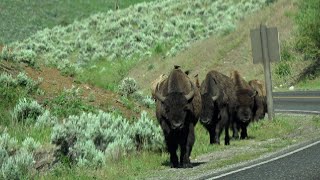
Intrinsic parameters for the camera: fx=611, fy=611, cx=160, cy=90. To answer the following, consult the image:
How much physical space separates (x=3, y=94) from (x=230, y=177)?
778cm

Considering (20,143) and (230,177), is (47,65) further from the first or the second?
(230,177)

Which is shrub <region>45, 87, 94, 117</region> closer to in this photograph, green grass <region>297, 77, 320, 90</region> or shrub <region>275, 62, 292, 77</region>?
green grass <region>297, 77, 320, 90</region>

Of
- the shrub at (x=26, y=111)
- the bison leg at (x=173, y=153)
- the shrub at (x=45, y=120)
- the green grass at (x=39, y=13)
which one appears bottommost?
the bison leg at (x=173, y=153)

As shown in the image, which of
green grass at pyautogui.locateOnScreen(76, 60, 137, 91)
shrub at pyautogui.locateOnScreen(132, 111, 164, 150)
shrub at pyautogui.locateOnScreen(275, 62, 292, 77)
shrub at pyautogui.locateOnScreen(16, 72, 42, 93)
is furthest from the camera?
green grass at pyautogui.locateOnScreen(76, 60, 137, 91)

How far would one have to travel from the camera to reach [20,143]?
12.7 m

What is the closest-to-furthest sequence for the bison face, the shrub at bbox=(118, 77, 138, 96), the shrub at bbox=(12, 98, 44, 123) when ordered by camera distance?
the shrub at bbox=(12, 98, 44, 123), the bison face, the shrub at bbox=(118, 77, 138, 96)

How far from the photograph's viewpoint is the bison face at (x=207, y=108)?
15633 millimetres

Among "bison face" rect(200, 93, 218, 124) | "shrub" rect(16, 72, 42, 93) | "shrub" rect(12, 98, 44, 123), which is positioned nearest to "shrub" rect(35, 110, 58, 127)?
"shrub" rect(12, 98, 44, 123)

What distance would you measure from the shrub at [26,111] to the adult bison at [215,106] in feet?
13.7

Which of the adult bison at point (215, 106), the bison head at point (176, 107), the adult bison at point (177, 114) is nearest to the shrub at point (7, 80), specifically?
the adult bison at point (215, 106)

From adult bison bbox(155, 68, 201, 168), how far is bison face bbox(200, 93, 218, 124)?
2.64m

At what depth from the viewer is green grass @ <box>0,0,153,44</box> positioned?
7843 centimetres

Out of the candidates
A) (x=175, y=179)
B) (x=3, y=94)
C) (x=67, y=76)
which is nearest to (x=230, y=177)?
(x=175, y=179)

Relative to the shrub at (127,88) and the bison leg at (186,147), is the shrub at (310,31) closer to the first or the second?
the shrub at (127,88)
